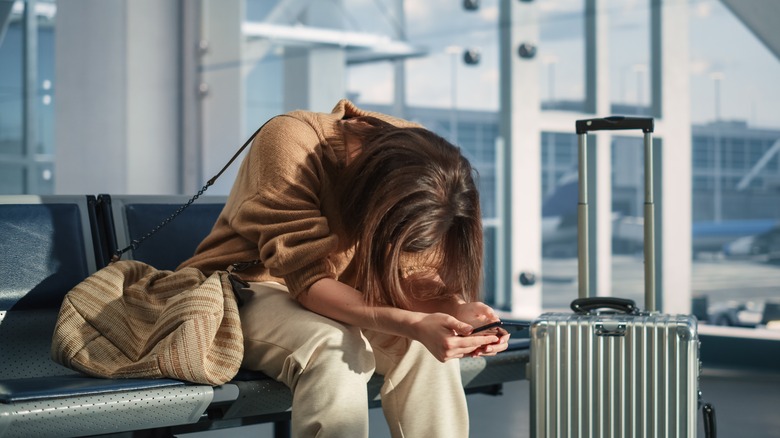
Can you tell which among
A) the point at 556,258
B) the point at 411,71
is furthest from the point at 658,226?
the point at 411,71

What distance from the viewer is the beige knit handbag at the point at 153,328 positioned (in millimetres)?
1622

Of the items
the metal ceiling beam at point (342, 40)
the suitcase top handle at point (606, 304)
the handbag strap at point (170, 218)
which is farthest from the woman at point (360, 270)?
the metal ceiling beam at point (342, 40)

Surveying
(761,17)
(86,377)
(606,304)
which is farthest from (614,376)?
(761,17)

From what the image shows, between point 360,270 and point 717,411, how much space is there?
2207mm

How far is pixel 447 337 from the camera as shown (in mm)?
1492

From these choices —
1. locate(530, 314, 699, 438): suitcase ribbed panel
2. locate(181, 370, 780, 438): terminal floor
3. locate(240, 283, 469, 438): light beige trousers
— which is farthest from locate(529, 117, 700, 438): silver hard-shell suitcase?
locate(181, 370, 780, 438): terminal floor

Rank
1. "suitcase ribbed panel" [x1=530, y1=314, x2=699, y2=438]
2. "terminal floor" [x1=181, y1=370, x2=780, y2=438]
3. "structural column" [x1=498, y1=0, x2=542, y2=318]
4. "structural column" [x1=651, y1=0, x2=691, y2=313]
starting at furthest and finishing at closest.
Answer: "structural column" [x1=498, y1=0, x2=542, y2=318], "structural column" [x1=651, y1=0, x2=691, y2=313], "terminal floor" [x1=181, y1=370, x2=780, y2=438], "suitcase ribbed panel" [x1=530, y1=314, x2=699, y2=438]

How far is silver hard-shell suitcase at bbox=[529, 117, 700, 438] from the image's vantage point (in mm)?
1802

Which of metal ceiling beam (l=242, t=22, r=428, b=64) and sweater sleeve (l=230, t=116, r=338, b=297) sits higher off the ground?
metal ceiling beam (l=242, t=22, r=428, b=64)

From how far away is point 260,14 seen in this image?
5.48 m

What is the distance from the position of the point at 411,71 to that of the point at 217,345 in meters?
3.42

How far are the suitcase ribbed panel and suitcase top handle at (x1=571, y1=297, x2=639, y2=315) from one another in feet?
0.15

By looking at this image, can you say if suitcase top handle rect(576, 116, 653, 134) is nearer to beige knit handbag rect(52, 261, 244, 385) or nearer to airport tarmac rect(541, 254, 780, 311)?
beige knit handbag rect(52, 261, 244, 385)

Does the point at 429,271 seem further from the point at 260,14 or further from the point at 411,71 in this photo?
the point at 260,14
